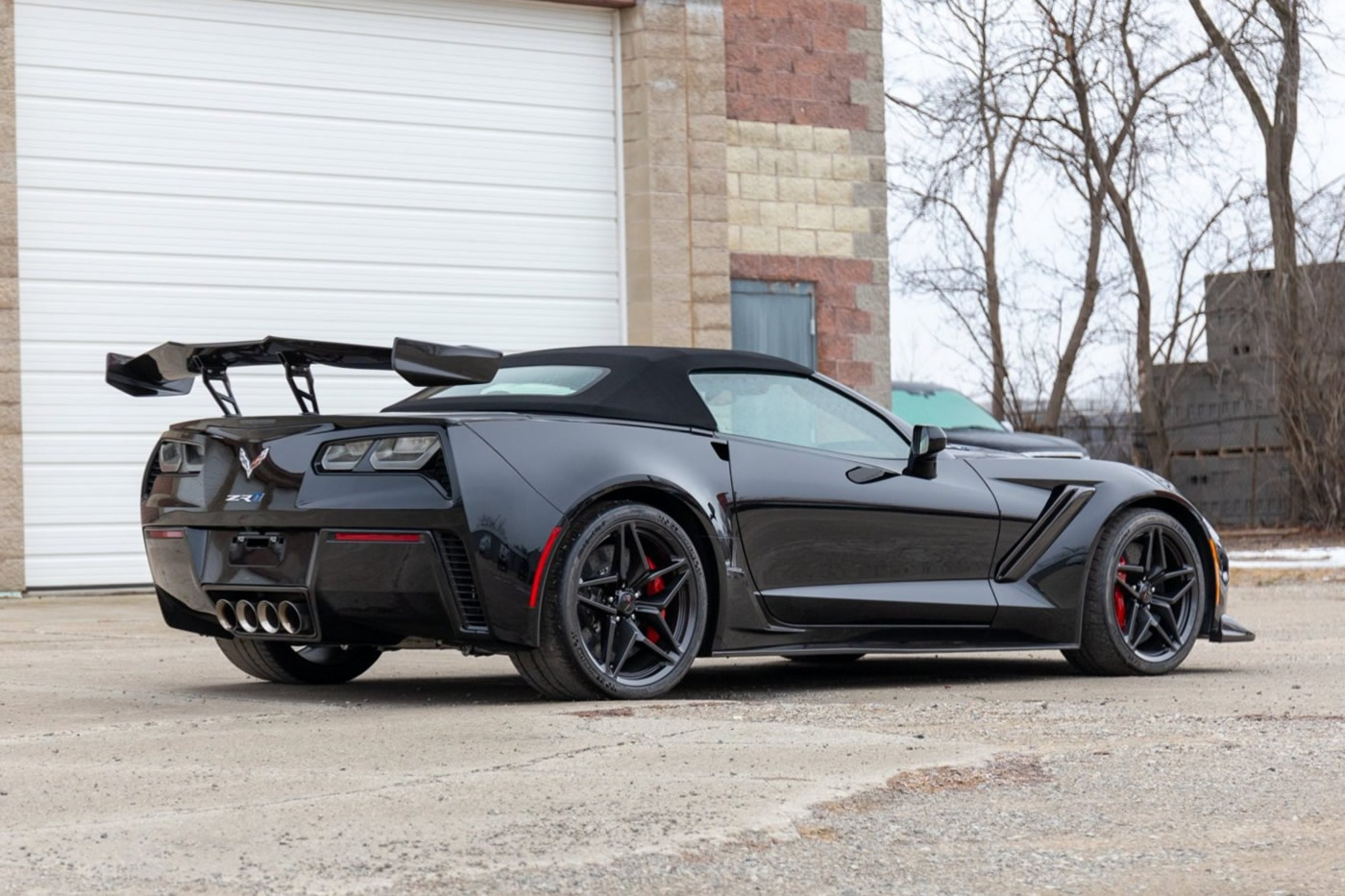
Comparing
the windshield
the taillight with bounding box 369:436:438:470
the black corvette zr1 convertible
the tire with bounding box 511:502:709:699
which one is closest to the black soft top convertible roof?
the black corvette zr1 convertible

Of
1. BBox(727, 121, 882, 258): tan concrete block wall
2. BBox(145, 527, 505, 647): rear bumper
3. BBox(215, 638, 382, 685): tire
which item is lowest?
BBox(215, 638, 382, 685): tire

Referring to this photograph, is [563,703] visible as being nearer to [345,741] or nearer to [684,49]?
[345,741]

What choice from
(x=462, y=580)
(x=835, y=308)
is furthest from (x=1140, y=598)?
(x=835, y=308)

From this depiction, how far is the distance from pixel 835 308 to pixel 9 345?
6.30 metres

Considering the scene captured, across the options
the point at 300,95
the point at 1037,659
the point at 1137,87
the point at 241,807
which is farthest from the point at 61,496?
the point at 1137,87

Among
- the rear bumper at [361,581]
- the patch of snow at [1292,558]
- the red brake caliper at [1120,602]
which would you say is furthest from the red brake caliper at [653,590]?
the patch of snow at [1292,558]

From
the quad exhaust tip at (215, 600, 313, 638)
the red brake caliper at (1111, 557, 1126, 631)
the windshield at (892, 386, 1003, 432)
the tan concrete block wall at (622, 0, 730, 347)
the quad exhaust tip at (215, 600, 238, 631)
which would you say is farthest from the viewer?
the windshield at (892, 386, 1003, 432)

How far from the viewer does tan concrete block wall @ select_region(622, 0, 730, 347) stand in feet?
48.6

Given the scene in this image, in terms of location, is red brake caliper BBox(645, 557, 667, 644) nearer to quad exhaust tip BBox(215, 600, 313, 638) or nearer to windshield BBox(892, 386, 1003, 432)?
quad exhaust tip BBox(215, 600, 313, 638)

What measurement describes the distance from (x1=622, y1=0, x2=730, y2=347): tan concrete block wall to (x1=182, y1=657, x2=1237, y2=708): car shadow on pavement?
250 inches

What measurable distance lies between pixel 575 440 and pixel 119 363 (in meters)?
1.72

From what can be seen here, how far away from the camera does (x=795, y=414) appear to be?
7051 millimetres

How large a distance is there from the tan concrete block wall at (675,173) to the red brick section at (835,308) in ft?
2.36

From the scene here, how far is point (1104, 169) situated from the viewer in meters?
28.5
